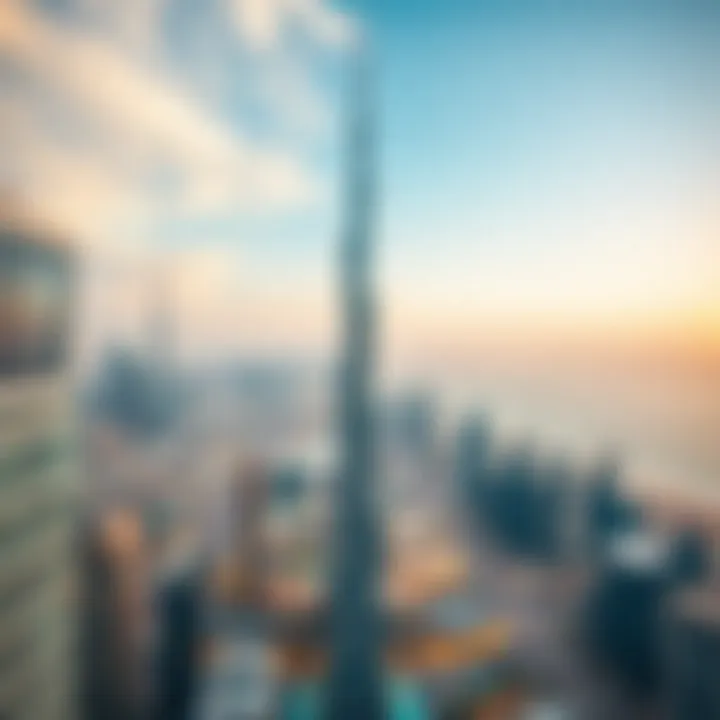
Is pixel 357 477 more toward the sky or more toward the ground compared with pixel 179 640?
more toward the sky

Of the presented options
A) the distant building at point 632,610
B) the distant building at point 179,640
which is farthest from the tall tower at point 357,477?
the distant building at point 632,610

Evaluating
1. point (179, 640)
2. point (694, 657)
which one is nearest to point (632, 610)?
point (694, 657)

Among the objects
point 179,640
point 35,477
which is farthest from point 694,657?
point 35,477

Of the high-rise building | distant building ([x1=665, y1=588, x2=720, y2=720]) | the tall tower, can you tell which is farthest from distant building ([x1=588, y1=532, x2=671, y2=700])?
the high-rise building

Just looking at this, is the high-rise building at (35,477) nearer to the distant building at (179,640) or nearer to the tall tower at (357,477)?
the distant building at (179,640)

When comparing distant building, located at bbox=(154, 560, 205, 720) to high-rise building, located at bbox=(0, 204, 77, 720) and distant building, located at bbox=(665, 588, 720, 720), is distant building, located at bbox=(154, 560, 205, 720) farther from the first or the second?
distant building, located at bbox=(665, 588, 720, 720)

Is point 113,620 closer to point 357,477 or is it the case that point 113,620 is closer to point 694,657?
point 357,477
